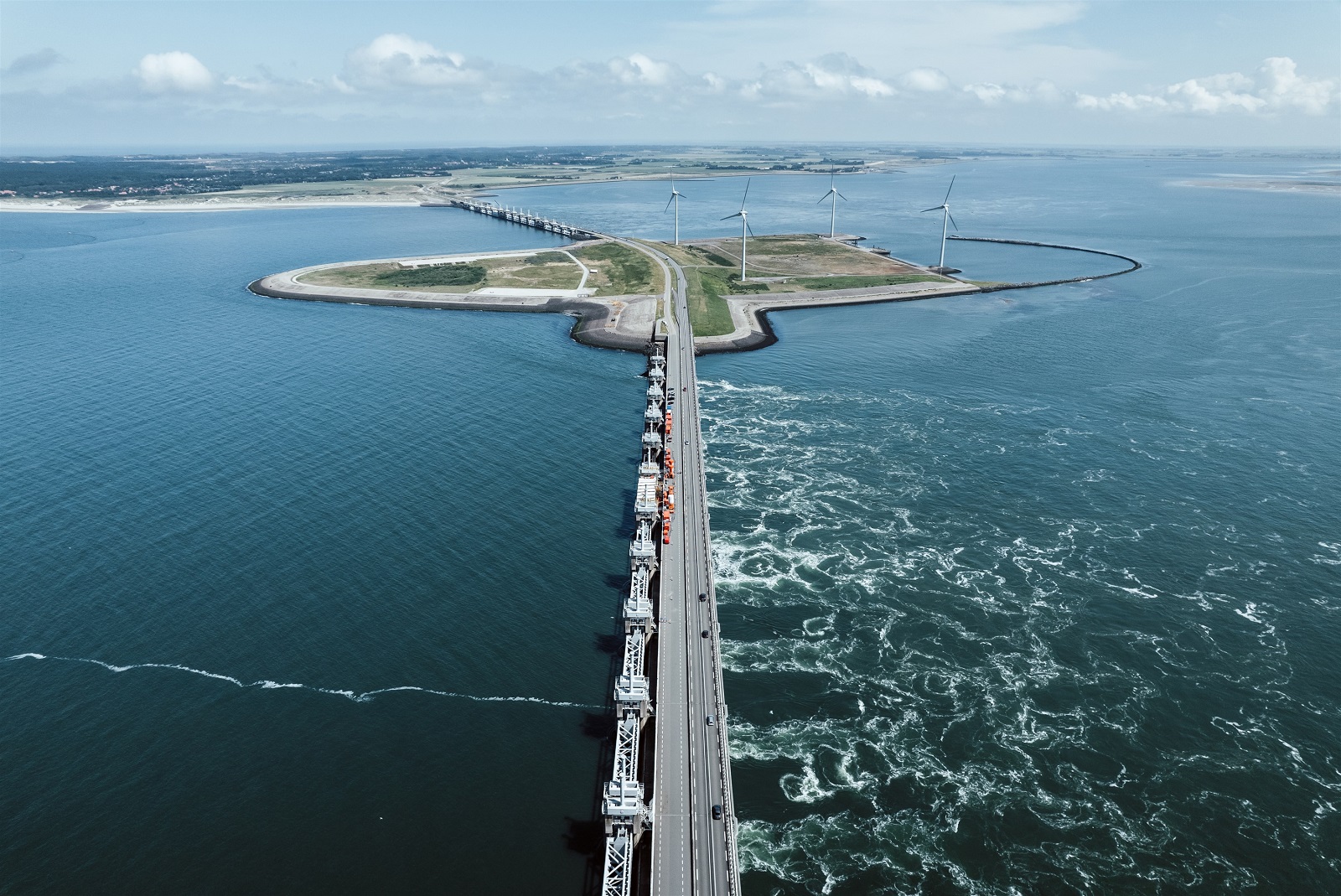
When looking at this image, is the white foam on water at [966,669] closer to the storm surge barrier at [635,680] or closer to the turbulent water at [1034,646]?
the turbulent water at [1034,646]

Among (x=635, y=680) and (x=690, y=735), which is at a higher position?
Answer: (x=635, y=680)

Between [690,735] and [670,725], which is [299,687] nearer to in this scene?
[670,725]

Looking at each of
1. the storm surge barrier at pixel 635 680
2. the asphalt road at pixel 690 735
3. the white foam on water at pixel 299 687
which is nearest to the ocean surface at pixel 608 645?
the white foam on water at pixel 299 687

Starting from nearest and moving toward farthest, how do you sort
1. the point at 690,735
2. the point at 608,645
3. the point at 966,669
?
the point at 690,735
the point at 966,669
the point at 608,645

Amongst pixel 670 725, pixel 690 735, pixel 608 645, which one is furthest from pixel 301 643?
pixel 690 735

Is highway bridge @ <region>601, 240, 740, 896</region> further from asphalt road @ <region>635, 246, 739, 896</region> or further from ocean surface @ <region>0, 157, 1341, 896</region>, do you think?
ocean surface @ <region>0, 157, 1341, 896</region>

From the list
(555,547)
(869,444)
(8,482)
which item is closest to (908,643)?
(555,547)
